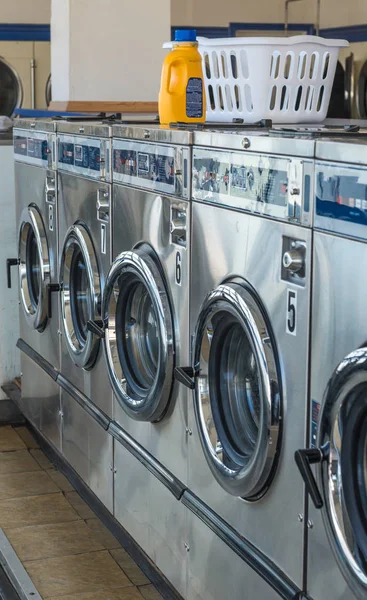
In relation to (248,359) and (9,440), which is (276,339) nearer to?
(248,359)

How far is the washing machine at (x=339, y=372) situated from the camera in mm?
1518

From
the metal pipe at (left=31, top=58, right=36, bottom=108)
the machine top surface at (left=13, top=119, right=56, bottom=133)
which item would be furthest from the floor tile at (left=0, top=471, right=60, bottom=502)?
the metal pipe at (left=31, top=58, right=36, bottom=108)

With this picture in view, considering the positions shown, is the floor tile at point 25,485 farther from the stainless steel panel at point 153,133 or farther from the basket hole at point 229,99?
the basket hole at point 229,99

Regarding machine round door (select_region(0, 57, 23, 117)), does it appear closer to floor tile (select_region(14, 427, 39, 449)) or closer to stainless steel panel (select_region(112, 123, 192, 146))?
floor tile (select_region(14, 427, 39, 449))

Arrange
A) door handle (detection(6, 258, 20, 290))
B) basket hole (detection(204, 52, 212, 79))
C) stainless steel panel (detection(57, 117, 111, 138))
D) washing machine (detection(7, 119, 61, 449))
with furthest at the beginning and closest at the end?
door handle (detection(6, 258, 20, 290)), washing machine (detection(7, 119, 61, 449)), stainless steel panel (detection(57, 117, 111, 138)), basket hole (detection(204, 52, 212, 79))

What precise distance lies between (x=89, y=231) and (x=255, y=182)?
1216mm

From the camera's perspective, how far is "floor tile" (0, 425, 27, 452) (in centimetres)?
394

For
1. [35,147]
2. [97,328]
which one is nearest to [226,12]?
[35,147]

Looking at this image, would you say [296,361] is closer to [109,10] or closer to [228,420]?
[228,420]

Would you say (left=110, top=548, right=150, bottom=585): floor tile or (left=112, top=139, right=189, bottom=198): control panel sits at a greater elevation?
(left=112, top=139, right=189, bottom=198): control panel

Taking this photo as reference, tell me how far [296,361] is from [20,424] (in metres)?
2.74

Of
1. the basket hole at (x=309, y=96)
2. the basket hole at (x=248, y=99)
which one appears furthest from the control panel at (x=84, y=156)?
the basket hole at (x=309, y=96)

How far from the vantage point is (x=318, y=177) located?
5.34ft

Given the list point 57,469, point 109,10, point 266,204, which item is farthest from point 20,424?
point 266,204
